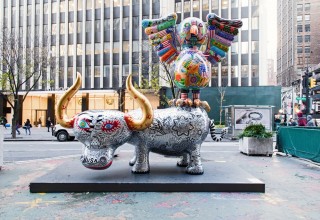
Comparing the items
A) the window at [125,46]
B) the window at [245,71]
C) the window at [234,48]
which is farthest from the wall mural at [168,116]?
the window at [125,46]

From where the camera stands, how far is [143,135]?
6.68 m

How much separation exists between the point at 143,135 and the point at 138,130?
257mm

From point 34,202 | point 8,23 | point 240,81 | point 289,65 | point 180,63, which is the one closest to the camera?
point 34,202

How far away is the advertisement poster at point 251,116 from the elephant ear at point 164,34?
48.8 ft

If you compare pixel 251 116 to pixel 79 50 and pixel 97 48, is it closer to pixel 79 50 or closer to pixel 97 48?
pixel 97 48

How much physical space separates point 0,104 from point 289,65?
101574 millimetres

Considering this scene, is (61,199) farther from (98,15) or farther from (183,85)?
(98,15)

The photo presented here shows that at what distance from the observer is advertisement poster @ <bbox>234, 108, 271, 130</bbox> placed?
21641 millimetres

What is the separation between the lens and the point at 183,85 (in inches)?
285

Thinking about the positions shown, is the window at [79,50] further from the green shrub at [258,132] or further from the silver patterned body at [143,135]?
the silver patterned body at [143,135]

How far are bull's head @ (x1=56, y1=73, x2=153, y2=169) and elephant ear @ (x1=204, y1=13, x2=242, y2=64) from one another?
91.7 inches

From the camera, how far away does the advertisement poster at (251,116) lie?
21.6m

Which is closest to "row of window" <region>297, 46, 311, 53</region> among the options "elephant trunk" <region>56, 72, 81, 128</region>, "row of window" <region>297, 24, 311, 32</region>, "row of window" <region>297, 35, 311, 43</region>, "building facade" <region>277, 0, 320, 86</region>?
"building facade" <region>277, 0, 320, 86</region>

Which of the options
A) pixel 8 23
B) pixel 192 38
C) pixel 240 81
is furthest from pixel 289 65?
pixel 192 38
